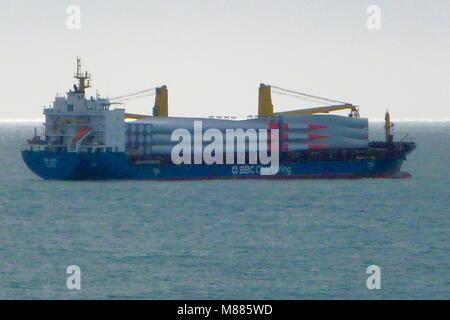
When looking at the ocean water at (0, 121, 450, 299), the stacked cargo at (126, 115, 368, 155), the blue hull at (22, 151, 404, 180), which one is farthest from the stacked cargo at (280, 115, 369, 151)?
the ocean water at (0, 121, 450, 299)

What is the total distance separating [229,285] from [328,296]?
5.03 metres

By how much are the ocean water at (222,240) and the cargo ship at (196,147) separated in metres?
2.46

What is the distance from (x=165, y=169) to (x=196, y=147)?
16.0ft

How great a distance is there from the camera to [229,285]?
1866 inches

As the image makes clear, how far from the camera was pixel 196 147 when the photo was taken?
101938mm

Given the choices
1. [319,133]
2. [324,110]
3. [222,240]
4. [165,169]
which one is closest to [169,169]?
[165,169]

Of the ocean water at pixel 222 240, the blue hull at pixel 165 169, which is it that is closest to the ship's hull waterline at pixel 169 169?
the blue hull at pixel 165 169

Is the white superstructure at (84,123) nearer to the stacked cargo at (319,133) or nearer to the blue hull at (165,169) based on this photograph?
the blue hull at (165,169)

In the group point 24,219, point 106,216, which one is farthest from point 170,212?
point 24,219

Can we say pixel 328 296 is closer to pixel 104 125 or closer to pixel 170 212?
pixel 170 212

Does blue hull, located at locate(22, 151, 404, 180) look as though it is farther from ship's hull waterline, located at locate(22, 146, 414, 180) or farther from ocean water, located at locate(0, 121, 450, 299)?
ocean water, located at locate(0, 121, 450, 299)

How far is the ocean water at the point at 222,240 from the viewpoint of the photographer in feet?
155

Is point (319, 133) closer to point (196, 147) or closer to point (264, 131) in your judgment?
point (264, 131)

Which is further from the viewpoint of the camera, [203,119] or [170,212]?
[203,119]
